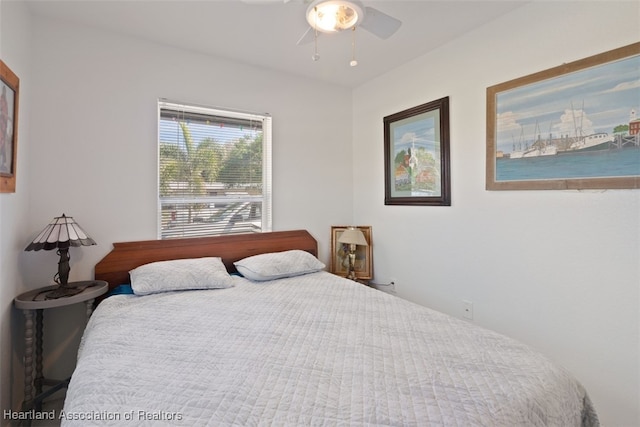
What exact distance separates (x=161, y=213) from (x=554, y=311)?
2.93 metres

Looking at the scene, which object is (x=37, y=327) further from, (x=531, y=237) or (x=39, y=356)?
(x=531, y=237)

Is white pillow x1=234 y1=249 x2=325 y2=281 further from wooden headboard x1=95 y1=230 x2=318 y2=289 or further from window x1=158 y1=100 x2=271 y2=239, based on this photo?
window x1=158 y1=100 x2=271 y2=239

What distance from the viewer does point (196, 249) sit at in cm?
248

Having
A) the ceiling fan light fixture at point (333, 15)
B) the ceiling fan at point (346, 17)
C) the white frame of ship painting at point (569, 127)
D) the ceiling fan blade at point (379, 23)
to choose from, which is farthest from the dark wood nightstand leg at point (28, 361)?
the white frame of ship painting at point (569, 127)

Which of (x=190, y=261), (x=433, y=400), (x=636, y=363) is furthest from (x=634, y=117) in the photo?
(x=190, y=261)

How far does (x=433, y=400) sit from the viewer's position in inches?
37.3

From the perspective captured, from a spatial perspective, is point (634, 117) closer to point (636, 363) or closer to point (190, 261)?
point (636, 363)

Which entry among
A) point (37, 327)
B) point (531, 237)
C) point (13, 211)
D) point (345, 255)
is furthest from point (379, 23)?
point (37, 327)

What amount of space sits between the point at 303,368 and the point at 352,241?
189 centimetres

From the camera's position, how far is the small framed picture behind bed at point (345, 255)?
3117 millimetres

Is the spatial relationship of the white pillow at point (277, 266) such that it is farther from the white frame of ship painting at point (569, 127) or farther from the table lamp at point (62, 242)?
the white frame of ship painting at point (569, 127)

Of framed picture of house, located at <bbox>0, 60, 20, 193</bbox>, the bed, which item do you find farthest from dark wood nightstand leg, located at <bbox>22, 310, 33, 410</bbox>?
framed picture of house, located at <bbox>0, 60, 20, 193</bbox>

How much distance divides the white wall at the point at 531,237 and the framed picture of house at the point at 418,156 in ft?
0.27

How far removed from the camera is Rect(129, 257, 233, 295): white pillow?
78.4 inches
